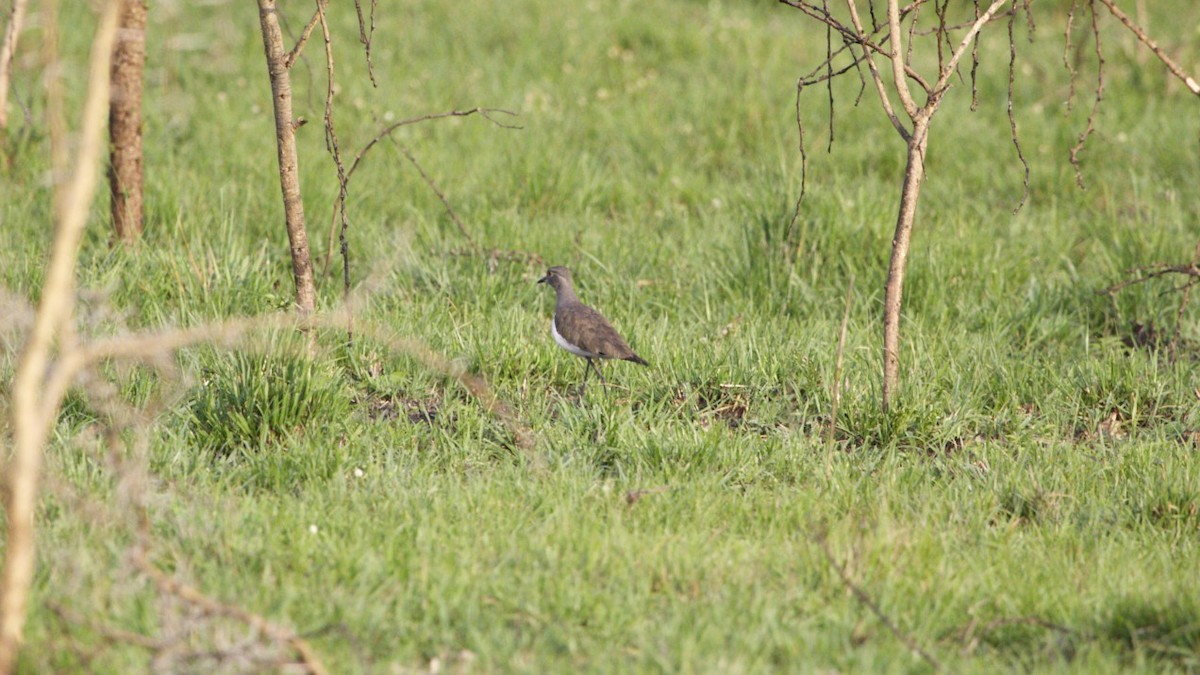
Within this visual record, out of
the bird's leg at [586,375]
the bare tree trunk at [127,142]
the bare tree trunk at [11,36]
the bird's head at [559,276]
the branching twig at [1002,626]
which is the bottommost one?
the branching twig at [1002,626]

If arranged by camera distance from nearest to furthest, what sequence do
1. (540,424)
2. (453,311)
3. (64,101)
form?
1. (540,424)
2. (453,311)
3. (64,101)

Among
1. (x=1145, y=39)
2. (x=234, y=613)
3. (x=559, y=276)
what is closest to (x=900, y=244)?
(x=1145, y=39)

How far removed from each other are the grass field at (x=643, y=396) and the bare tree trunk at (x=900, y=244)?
0.24 metres

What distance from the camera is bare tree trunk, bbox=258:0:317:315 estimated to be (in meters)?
4.90

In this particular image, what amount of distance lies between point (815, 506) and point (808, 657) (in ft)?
3.34

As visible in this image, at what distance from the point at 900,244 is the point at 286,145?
2590 millimetres

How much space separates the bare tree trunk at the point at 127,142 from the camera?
21.1 feet

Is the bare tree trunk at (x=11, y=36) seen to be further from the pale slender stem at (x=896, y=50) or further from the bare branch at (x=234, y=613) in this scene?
the pale slender stem at (x=896, y=50)

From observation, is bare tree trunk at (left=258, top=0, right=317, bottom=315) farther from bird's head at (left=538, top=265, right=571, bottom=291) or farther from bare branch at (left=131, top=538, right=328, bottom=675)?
bare branch at (left=131, top=538, right=328, bottom=675)

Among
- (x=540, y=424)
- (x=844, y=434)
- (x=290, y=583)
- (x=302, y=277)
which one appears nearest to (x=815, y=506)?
(x=844, y=434)

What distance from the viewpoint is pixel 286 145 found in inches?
201

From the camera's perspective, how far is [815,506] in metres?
4.42

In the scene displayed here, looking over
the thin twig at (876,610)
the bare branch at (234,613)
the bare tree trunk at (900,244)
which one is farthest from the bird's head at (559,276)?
the bare branch at (234,613)

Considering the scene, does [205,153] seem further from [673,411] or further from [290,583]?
[290,583]
